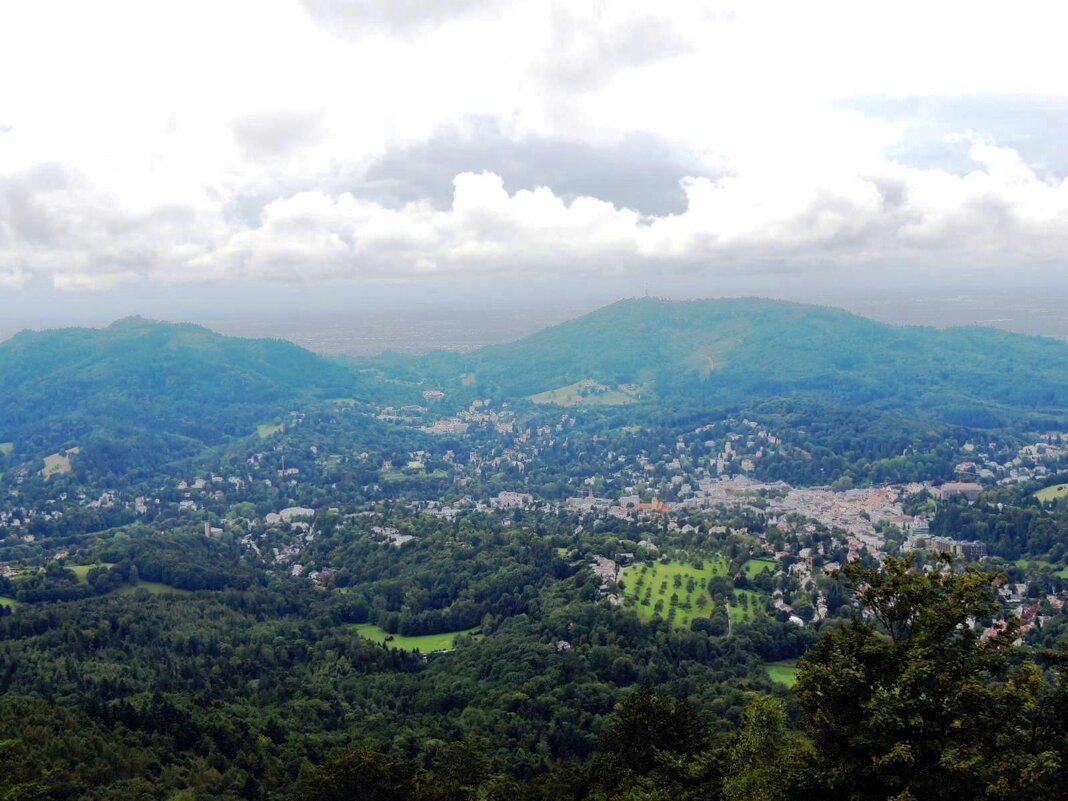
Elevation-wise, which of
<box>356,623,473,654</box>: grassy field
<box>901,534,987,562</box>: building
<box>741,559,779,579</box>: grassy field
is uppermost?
<box>741,559,779,579</box>: grassy field

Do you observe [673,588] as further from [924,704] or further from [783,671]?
[924,704]

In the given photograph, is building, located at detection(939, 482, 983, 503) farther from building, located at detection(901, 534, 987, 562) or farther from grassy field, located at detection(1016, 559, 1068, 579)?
grassy field, located at detection(1016, 559, 1068, 579)

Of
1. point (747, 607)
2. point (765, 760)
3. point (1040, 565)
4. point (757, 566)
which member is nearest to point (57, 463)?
point (757, 566)

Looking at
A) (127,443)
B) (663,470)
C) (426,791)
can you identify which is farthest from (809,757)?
(127,443)

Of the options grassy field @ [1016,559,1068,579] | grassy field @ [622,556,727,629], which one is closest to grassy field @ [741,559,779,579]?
grassy field @ [622,556,727,629]

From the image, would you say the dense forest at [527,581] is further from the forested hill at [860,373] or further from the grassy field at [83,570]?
the forested hill at [860,373]

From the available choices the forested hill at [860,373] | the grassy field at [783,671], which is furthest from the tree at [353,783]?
the forested hill at [860,373]
